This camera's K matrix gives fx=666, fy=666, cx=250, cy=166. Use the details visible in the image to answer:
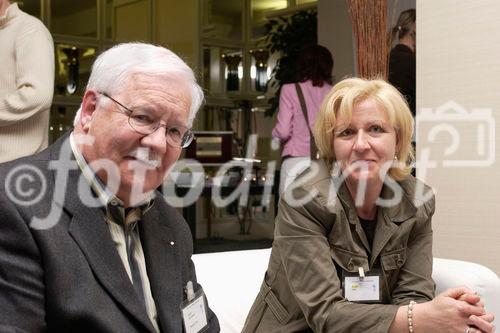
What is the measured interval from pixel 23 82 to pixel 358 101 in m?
1.47

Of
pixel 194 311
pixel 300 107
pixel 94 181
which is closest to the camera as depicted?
pixel 94 181

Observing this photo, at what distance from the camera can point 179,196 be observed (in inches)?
218

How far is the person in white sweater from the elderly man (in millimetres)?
1383

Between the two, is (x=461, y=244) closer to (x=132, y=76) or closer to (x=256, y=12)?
(x=132, y=76)

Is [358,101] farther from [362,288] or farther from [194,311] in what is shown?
[194,311]

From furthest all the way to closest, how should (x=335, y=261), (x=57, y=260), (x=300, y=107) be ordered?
1. (x=300, y=107)
2. (x=335, y=261)
3. (x=57, y=260)

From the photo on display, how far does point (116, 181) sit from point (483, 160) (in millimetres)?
2108

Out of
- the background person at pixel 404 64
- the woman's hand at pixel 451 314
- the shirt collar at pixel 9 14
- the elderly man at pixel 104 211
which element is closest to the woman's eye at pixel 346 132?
the woman's hand at pixel 451 314

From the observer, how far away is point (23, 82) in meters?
2.85

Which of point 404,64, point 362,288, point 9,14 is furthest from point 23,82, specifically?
point 404,64

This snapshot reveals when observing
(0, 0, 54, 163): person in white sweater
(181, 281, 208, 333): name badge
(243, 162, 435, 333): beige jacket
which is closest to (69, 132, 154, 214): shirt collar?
(181, 281, 208, 333): name badge

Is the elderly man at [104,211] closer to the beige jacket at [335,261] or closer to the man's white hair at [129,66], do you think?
the man's white hair at [129,66]

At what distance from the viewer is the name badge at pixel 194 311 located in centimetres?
165

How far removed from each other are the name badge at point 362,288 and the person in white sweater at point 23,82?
1.47 meters
